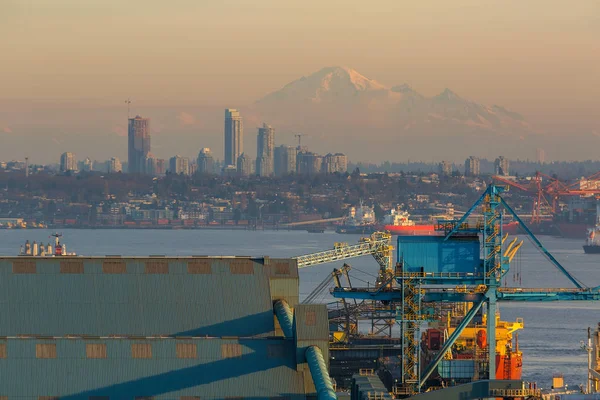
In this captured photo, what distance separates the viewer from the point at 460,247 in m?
70.1

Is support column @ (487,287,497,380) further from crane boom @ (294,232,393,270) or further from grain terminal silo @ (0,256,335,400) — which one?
crane boom @ (294,232,393,270)

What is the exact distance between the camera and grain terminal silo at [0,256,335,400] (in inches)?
2154

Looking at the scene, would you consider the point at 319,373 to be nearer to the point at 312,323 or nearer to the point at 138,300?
the point at 312,323

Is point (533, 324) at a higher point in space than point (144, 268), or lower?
lower

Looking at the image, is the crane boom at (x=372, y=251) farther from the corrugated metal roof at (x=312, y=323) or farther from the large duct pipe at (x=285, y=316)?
the corrugated metal roof at (x=312, y=323)

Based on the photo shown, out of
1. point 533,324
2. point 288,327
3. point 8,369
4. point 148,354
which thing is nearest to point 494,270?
point 288,327

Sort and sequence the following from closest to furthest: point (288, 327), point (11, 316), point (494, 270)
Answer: point (288, 327) < point (11, 316) < point (494, 270)

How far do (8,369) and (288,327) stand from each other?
420 inches

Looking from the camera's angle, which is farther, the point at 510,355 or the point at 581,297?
the point at 510,355

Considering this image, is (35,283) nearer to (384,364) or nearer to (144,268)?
(144,268)

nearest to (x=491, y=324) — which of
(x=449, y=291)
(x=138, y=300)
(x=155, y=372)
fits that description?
(x=449, y=291)

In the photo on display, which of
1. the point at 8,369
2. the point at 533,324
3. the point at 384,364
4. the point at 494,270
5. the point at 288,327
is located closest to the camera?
the point at 8,369

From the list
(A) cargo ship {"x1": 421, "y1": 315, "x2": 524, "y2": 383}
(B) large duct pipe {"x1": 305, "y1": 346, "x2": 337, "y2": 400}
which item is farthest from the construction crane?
(B) large duct pipe {"x1": 305, "y1": 346, "x2": 337, "y2": 400}

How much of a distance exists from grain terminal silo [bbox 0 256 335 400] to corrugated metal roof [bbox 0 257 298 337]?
0.14 ft
